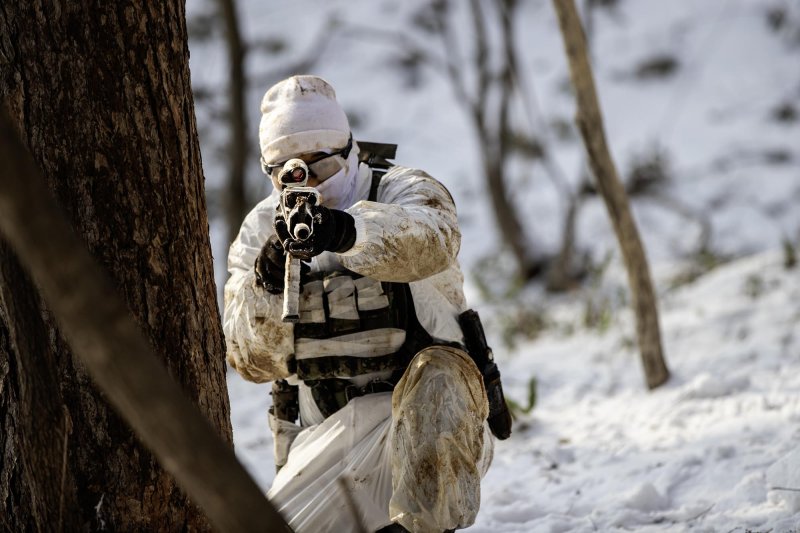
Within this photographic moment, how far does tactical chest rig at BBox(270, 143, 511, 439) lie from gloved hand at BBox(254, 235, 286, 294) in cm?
9

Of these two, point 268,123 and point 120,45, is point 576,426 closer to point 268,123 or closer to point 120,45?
point 268,123

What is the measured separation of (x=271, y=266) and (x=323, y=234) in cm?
39

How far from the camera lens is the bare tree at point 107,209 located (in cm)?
217

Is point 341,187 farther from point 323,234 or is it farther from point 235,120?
point 235,120

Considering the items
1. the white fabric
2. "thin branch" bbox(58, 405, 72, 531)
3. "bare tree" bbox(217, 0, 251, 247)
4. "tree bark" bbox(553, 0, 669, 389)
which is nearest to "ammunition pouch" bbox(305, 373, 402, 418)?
the white fabric

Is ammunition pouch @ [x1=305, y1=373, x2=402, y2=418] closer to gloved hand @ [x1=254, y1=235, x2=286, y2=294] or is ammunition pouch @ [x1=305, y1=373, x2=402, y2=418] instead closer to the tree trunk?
gloved hand @ [x1=254, y1=235, x2=286, y2=294]

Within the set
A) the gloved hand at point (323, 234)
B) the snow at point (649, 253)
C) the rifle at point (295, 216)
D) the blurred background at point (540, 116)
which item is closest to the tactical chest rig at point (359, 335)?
the rifle at point (295, 216)

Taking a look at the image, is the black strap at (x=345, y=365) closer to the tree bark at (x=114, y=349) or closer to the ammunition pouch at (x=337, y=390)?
the ammunition pouch at (x=337, y=390)

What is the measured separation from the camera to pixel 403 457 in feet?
8.34

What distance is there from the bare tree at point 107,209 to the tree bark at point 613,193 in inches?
120

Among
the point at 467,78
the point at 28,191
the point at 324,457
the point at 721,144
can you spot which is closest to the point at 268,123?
the point at 324,457

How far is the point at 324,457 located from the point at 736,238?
8.37 m

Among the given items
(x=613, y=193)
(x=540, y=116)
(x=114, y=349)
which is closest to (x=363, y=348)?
(x=114, y=349)

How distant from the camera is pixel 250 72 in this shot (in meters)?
15.9
